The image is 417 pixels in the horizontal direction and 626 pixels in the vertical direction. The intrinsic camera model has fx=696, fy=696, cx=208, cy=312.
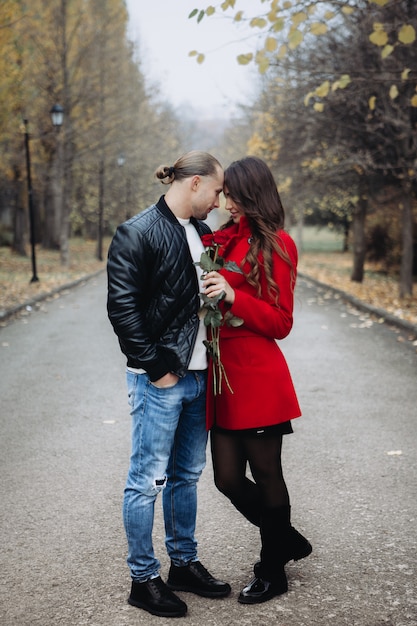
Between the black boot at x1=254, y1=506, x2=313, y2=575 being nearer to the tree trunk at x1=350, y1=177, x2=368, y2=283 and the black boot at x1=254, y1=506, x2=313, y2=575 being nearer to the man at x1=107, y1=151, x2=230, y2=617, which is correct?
the man at x1=107, y1=151, x2=230, y2=617

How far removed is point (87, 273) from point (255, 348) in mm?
22113

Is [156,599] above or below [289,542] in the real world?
below

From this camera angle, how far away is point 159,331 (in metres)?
2.97

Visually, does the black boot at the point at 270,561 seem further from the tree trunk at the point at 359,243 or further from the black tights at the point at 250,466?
the tree trunk at the point at 359,243

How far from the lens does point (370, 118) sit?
47.5 feet

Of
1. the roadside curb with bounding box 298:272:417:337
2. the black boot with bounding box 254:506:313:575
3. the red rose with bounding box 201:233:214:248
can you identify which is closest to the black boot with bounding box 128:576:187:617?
the black boot with bounding box 254:506:313:575

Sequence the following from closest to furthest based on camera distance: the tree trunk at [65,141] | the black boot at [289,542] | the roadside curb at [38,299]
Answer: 1. the black boot at [289,542]
2. the roadside curb at [38,299]
3. the tree trunk at [65,141]

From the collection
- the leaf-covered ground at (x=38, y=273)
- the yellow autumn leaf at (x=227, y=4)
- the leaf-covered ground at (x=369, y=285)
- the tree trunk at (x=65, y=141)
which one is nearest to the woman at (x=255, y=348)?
the yellow autumn leaf at (x=227, y=4)

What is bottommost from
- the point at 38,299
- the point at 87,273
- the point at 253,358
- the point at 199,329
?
the point at 87,273

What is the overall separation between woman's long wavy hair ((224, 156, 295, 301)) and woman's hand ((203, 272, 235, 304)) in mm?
147

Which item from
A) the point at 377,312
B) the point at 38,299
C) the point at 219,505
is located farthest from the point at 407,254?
the point at 219,505

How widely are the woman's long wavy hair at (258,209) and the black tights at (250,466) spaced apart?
2.17 ft

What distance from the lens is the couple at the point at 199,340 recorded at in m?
2.92

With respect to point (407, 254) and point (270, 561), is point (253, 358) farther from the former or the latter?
point (407, 254)
